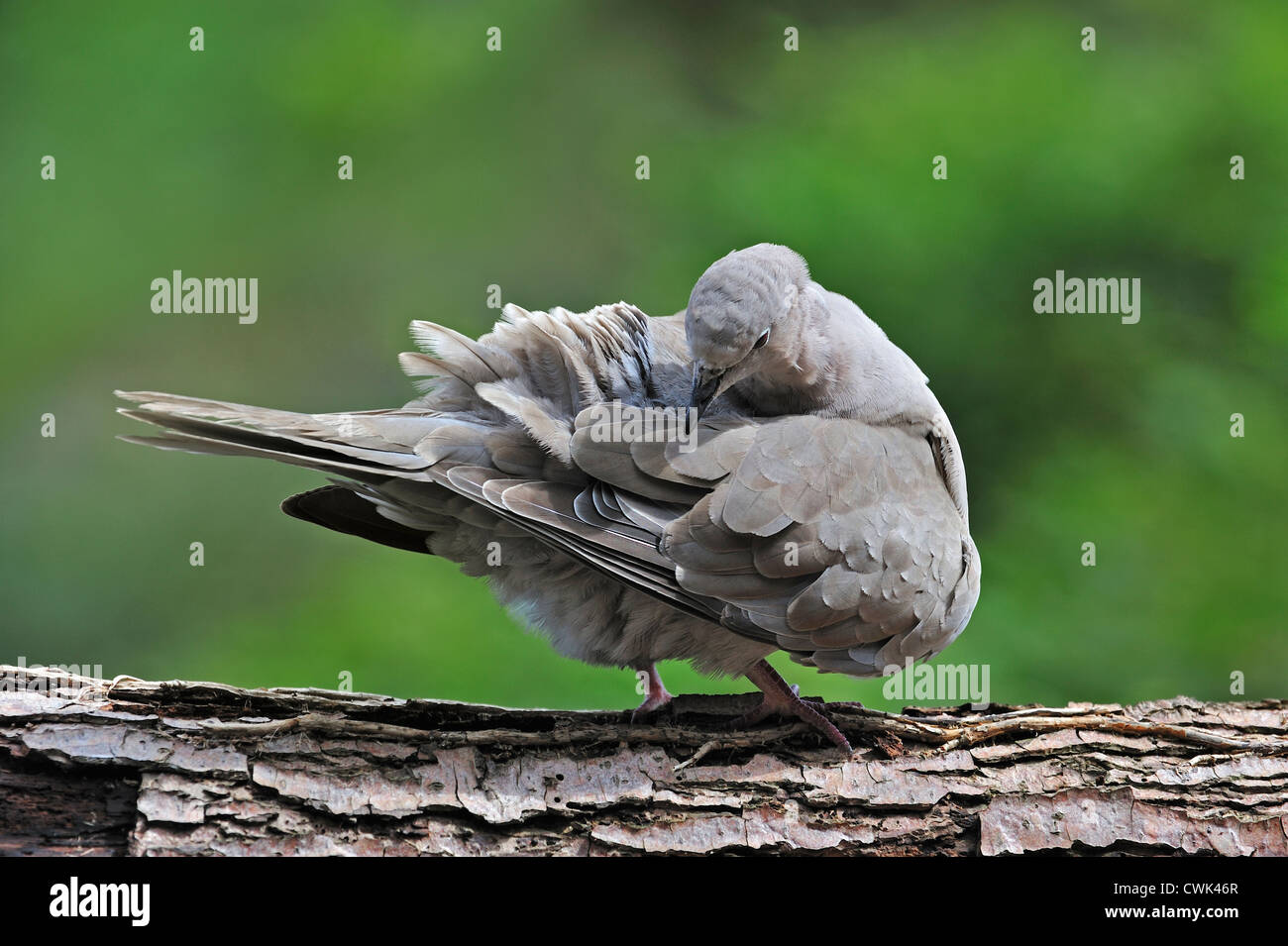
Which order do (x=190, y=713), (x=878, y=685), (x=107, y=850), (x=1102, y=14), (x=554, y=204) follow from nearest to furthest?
(x=107, y=850)
(x=190, y=713)
(x=878, y=685)
(x=1102, y=14)
(x=554, y=204)

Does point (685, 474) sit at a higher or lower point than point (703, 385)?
lower

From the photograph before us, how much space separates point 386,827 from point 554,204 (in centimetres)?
402

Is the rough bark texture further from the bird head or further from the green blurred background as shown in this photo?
the green blurred background

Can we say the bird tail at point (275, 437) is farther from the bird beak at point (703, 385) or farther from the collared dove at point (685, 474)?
the bird beak at point (703, 385)

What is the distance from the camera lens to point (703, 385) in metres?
2.64

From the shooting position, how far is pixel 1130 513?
471 centimetres

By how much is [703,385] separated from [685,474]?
0.24 meters

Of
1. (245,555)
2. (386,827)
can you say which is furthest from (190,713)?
(245,555)

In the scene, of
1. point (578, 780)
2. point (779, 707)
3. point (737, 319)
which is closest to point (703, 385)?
point (737, 319)

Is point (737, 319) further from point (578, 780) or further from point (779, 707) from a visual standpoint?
point (578, 780)

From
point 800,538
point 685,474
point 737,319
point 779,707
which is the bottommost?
point 779,707

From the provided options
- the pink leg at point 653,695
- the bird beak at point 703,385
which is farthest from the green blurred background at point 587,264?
the bird beak at point 703,385

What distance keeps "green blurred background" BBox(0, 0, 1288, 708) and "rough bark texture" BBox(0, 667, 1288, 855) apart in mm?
1560

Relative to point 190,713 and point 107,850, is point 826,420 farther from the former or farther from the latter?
point 107,850
